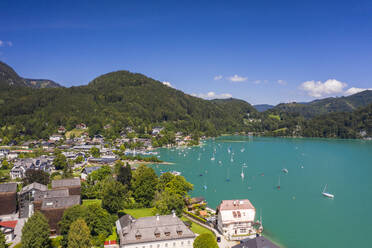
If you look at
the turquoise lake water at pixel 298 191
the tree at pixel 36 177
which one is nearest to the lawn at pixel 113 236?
the turquoise lake water at pixel 298 191

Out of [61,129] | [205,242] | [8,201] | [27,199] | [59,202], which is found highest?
[61,129]

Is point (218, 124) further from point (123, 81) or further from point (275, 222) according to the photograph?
point (275, 222)

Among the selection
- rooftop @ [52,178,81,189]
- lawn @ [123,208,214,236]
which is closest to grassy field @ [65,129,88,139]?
rooftop @ [52,178,81,189]

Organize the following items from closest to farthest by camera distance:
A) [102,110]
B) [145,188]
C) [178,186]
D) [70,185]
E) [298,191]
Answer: [70,185]
[145,188]
[178,186]
[298,191]
[102,110]

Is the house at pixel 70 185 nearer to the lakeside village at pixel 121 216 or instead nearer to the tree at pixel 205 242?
the lakeside village at pixel 121 216

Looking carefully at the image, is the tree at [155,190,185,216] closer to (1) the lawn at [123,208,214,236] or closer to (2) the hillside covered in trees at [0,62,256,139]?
(1) the lawn at [123,208,214,236]

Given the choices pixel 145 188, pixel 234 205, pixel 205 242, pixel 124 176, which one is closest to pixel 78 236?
pixel 205 242

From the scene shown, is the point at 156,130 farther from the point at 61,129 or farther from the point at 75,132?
the point at 61,129
